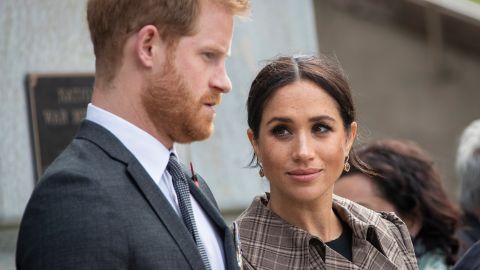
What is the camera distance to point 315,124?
3.21 meters

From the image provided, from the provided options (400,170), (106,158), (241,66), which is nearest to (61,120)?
(241,66)

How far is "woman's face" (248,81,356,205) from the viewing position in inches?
124

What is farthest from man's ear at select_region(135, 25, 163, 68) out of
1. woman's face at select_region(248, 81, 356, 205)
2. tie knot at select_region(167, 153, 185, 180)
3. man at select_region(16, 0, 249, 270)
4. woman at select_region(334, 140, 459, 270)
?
woman at select_region(334, 140, 459, 270)

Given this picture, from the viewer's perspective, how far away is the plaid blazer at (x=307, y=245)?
317 centimetres

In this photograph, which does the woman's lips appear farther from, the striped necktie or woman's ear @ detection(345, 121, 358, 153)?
the striped necktie

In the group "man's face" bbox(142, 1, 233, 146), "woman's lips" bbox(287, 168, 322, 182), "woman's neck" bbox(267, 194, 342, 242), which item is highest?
"man's face" bbox(142, 1, 233, 146)

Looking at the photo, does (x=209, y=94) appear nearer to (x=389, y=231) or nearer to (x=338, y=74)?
(x=338, y=74)

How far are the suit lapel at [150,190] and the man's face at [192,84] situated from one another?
119mm

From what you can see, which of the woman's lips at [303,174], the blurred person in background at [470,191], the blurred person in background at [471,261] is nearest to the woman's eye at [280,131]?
the woman's lips at [303,174]

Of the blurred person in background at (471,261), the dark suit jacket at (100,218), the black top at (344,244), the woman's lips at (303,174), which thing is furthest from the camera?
the blurred person in background at (471,261)

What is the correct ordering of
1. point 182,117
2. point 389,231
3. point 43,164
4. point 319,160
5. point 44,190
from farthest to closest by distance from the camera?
point 43,164, point 389,231, point 319,160, point 182,117, point 44,190

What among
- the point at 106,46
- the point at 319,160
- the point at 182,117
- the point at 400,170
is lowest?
the point at 400,170

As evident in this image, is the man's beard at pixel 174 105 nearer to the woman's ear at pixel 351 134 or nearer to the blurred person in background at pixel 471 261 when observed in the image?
the woman's ear at pixel 351 134

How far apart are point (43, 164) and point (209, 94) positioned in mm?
2127
